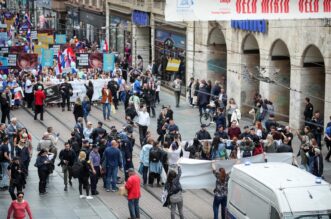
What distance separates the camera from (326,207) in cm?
1670

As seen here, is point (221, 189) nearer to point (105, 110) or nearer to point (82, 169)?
point (82, 169)

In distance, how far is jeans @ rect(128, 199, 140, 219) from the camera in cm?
2122

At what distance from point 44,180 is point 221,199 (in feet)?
17.4

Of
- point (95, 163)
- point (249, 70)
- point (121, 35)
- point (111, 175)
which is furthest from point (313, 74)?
point (121, 35)

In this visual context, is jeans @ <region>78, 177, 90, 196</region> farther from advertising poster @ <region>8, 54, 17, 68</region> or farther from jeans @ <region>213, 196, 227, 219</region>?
advertising poster @ <region>8, 54, 17, 68</region>

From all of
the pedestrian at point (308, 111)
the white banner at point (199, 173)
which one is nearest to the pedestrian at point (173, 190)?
the white banner at point (199, 173)

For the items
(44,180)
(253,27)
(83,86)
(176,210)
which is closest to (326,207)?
(176,210)

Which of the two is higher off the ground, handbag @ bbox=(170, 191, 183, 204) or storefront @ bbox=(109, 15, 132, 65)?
storefront @ bbox=(109, 15, 132, 65)

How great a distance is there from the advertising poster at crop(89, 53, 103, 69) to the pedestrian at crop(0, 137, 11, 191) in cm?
1685

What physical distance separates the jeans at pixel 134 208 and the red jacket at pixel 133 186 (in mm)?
155

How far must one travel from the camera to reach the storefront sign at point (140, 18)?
1971 inches

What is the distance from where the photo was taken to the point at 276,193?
A: 16891mm

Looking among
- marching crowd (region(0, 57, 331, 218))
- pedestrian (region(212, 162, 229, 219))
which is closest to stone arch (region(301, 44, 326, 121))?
marching crowd (region(0, 57, 331, 218))

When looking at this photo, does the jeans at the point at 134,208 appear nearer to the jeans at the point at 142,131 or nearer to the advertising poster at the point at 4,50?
the jeans at the point at 142,131
